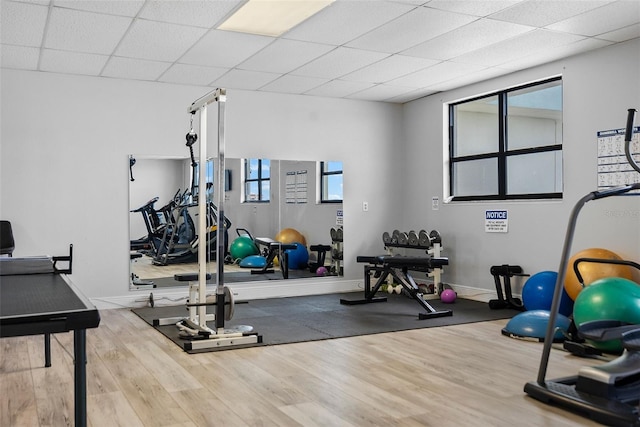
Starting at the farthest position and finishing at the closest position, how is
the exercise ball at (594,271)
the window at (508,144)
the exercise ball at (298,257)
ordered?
the exercise ball at (298,257) < the window at (508,144) < the exercise ball at (594,271)

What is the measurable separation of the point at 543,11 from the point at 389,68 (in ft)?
5.80

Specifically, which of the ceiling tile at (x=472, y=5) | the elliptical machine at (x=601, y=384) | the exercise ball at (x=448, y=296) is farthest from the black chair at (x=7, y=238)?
the elliptical machine at (x=601, y=384)

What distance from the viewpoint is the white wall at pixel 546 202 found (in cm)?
473

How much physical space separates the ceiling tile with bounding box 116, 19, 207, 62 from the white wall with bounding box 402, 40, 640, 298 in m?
3.19

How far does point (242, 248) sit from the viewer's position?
6.55 meters

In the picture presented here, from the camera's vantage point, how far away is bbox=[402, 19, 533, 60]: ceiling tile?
14.0 feet

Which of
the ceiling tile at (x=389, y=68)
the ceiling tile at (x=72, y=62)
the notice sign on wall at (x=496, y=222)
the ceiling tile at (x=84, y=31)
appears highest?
the ceiling tile at (x=389, y=68)

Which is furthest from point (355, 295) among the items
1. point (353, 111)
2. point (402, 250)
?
point (353, 111)

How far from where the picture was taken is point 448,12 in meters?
3.96

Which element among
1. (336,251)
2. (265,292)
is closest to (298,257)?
(336,251)

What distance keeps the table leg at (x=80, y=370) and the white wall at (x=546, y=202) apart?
14.1 ft

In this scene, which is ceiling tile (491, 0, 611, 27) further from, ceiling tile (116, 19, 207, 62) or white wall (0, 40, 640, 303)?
ceiling tile (116, 19, 207, 62)

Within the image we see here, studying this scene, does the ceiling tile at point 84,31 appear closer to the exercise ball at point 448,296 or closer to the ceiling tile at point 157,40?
the ceiling tile at point 157,40

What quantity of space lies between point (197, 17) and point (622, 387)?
341cm
